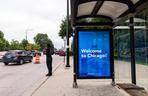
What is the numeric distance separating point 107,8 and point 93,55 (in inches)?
76.4

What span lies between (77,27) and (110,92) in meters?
2.86

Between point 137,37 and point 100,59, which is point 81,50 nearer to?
point 100,59

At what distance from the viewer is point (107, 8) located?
1109 centimetres

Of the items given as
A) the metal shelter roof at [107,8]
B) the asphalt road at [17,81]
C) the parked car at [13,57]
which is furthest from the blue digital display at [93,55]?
the parked car at [13,57]

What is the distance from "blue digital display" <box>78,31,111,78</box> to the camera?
11.9 m

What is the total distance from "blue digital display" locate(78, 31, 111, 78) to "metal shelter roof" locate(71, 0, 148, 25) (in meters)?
0.82

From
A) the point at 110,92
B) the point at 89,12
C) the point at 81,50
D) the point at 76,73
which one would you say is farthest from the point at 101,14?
the point at 110,92

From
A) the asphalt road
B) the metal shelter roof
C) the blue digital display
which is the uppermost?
the metal shelter roof

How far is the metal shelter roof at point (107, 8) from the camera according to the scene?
9.38m

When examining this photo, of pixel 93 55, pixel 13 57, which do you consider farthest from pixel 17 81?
pixel 13 57

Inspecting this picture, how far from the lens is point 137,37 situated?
1192 cm

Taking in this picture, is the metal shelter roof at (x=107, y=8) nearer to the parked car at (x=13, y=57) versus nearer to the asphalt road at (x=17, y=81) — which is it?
the asphalt road at (x=17, y=81)

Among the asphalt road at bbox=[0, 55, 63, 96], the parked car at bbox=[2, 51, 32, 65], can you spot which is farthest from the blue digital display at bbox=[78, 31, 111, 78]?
the parked car at bbox=[2, 51, 32, 65]

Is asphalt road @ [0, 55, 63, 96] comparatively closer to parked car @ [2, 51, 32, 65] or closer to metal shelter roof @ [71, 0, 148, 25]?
metal shelter roof @ [71, 0, 148, 25]
